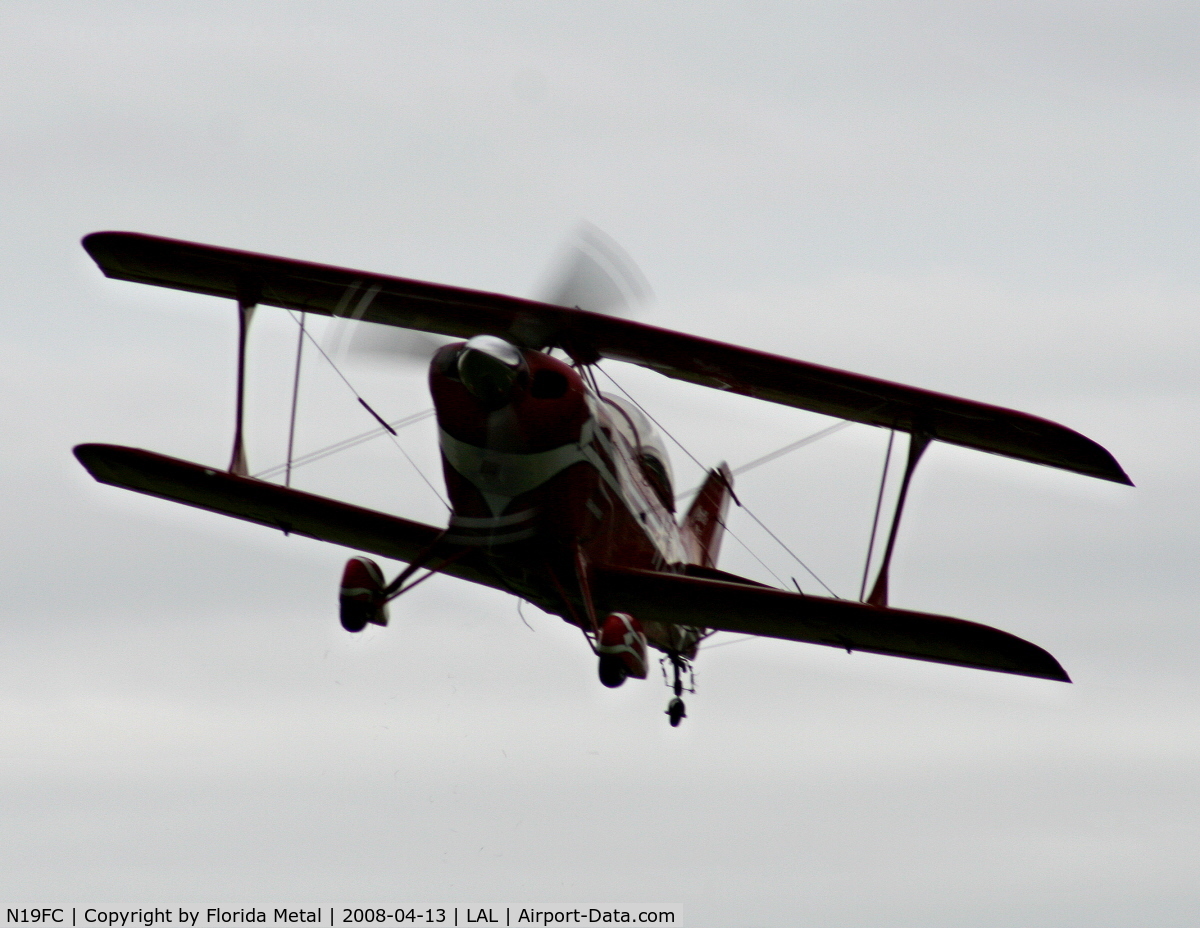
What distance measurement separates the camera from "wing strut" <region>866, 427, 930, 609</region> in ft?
47.2

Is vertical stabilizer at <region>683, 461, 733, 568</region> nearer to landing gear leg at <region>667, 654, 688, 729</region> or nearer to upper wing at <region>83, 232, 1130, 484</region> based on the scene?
landing gear leg at <region>667, 654, 688, 729</region>

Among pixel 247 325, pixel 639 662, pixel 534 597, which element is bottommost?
pixel 639 662

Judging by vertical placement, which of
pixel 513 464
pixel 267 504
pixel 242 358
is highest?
pixel 242 358

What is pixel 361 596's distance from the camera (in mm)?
13781

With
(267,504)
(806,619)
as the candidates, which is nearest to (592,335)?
(806,619)

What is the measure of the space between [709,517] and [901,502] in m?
4.56

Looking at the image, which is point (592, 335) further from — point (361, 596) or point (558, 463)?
point (361, 596)

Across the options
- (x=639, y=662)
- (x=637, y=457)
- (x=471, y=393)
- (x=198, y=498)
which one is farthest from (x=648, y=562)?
(x=198, y=498)

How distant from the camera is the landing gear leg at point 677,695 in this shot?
662 inches

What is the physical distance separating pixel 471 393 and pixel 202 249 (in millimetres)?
3173

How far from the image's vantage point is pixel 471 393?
13.2 metres

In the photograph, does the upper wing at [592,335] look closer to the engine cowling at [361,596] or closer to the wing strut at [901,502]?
the wing strut at [901,502]

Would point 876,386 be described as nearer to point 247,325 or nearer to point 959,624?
point 959,624

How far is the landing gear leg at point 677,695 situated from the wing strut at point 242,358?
4.70 m
